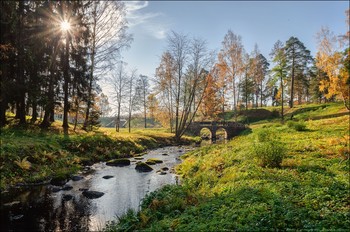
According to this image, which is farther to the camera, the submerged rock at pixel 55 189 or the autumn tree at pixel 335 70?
the autumn tree at pixel 335 70

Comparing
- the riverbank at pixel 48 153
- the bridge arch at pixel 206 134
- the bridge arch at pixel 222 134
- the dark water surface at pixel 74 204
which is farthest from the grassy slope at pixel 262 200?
the bridge arch at pixel 206 134

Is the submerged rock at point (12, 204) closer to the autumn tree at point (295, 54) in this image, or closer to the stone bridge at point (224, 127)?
the stone bridge at point (224, 127)

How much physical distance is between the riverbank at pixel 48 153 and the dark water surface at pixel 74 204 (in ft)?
4.28

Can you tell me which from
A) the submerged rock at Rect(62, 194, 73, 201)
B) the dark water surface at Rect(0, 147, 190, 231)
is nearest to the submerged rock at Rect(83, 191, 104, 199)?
the dark water surface at Rect(0, 147, 190, 231)

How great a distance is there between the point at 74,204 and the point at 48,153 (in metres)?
7.28

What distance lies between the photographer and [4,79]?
21703 mm

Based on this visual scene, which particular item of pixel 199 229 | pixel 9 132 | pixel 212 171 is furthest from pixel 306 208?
pixel 9 132

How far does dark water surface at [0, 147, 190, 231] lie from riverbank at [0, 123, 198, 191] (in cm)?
131

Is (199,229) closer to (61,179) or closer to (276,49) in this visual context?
(61,179)

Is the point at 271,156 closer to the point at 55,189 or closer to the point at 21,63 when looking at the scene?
the point at 55,189

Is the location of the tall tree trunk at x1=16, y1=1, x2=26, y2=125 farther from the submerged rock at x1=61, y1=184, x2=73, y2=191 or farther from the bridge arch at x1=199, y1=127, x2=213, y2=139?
the bridge arch at x1=199, y1=127, x2=213, y2=139

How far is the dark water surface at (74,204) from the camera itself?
30.6 feet

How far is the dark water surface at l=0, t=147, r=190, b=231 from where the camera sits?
9328 mm

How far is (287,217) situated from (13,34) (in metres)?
27.1
